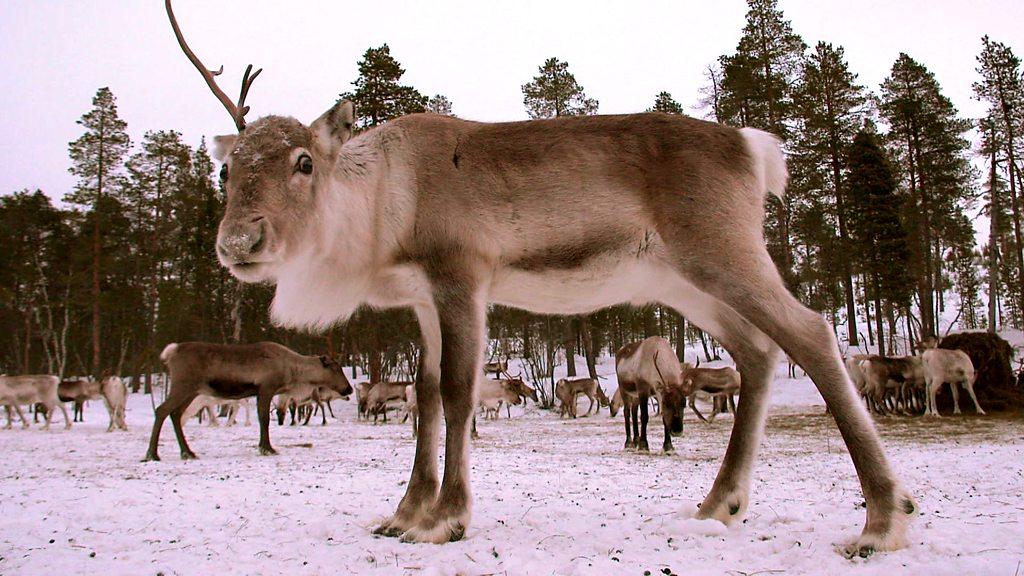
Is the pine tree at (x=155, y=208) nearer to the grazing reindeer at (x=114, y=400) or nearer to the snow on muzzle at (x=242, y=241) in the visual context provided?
the grazing reindeer at (x=114, y=400)

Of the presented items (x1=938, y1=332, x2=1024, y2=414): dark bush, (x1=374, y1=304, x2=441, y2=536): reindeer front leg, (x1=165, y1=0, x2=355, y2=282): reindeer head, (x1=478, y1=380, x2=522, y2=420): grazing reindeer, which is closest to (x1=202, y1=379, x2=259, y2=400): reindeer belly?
(x1=165, y1=0, x2=355, y2=282): reindeer head

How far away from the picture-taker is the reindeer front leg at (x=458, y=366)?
3.41 meters

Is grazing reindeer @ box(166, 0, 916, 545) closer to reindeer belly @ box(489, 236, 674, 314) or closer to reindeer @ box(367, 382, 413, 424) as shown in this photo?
reindeer belly @ box(489, 236, 674, 314)

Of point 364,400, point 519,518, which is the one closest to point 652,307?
point 364,400

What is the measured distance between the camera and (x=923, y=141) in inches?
1353

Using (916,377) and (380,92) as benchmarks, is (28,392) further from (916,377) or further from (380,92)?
(916,377)

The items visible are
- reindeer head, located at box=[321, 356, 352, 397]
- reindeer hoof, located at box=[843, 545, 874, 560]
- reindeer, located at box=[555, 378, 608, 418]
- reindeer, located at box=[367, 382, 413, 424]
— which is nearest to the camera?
reindeer hoof, located at box=[843, 545, 874, 560]

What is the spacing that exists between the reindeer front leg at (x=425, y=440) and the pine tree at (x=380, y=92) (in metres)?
23.9

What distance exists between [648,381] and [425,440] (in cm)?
840

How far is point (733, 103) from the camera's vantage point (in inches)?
1169

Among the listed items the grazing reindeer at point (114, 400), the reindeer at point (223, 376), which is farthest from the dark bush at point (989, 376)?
the grazing reindeer at point (114, 400)

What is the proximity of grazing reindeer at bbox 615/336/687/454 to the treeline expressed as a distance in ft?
56.0

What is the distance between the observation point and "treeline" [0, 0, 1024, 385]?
30016mm

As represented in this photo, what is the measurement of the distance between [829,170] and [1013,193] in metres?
9.57
